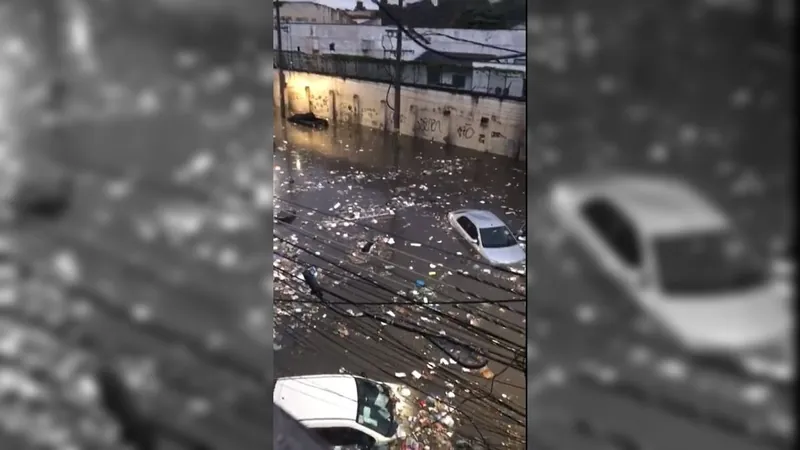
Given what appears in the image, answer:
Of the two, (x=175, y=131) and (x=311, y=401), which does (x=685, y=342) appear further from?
(x=175, y=131)

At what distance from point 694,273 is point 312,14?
0.70 metres

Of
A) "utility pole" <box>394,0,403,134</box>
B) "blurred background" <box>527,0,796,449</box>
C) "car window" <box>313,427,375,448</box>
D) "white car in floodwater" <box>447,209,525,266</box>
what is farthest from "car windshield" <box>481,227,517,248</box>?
"car window" <box>313,427,375,448</box>

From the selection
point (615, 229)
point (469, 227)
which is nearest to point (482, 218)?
point (469, 227)

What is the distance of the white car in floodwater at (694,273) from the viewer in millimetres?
819

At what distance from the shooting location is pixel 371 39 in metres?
1.05

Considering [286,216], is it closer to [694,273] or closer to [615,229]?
[615,229]

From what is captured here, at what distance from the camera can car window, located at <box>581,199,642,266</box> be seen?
0.84 meters

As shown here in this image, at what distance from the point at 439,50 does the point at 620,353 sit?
1.83 feet

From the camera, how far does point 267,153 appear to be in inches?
33.1

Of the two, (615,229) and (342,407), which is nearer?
(615,229)

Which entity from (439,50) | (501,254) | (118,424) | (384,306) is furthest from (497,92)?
(118,424)

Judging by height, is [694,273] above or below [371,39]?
below

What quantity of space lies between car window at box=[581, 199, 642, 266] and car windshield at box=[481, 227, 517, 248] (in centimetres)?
18

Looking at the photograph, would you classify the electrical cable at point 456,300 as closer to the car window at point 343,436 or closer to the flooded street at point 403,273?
the flooded street at point 403,273
